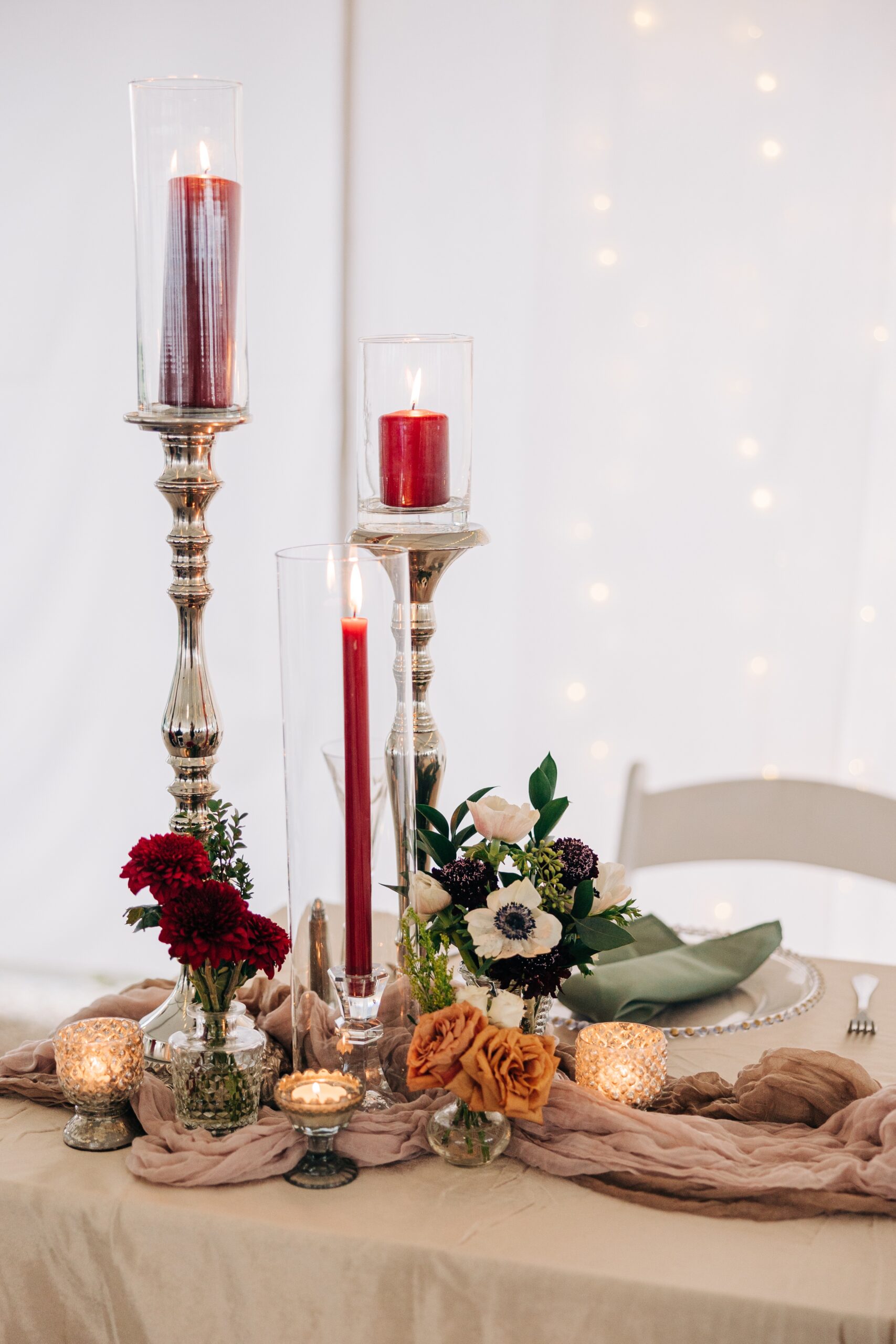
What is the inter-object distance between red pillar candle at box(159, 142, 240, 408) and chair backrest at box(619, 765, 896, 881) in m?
0.86

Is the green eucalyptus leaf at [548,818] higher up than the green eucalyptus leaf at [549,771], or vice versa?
the green eucalyptus leaf at [549,771]

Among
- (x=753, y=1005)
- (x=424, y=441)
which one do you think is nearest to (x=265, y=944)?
(x=424, y=441)

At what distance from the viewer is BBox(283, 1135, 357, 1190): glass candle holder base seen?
63 centimetres

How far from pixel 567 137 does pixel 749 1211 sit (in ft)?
6.43

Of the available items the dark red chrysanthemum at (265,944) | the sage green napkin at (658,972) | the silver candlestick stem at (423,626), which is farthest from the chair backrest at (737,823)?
the dark red chrysanthemum at (265,944)

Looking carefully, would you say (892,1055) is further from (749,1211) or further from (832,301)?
(832,301)

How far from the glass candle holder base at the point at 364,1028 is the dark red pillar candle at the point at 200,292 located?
363 mm

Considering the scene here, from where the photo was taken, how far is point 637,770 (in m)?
1.46

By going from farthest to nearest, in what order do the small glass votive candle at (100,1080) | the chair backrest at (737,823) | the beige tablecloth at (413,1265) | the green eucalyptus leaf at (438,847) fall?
the chair backrest at (737,823) → the green eucalyptus leaf at (438,847) → the small glass votive candle at (100,1080) → the beige tablecloth at (413,1265)

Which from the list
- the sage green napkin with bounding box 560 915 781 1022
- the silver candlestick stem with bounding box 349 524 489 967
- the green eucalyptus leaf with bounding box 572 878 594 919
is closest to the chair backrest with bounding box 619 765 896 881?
the sage green napkin with bounding box 560 915 781 1022

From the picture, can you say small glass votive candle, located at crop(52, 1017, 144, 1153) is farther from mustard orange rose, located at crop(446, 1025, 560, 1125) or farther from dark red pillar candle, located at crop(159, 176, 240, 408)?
dark red pillar candle, located at crop(159, 176, 240, 408)

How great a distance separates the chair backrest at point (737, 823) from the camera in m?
1.42

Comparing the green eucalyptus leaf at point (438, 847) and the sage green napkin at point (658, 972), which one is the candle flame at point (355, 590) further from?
the sage green napkin at point (658, 972)

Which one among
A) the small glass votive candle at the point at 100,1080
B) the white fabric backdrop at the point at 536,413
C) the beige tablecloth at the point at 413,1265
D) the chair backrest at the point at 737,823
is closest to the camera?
the beige tablecloth at the point at 413,1265
